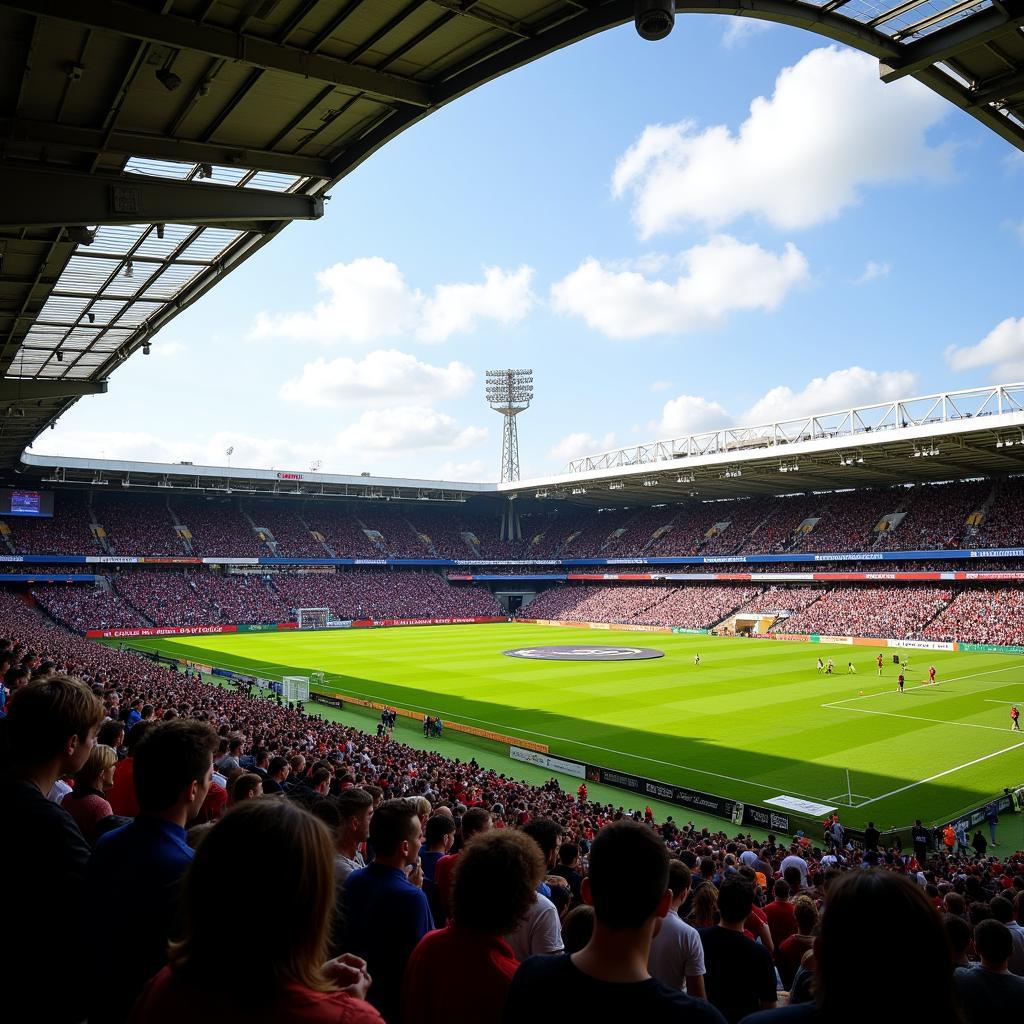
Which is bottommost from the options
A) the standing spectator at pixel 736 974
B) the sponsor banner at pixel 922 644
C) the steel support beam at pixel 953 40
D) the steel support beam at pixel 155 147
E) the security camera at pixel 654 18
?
the sponsor banner at pixel 922 644

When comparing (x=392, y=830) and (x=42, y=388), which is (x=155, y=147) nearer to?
(x=392, y=830)

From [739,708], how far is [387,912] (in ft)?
99.8

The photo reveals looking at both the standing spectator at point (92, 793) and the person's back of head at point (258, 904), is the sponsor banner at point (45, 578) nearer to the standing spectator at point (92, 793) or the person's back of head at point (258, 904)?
the standing spectator at point (92, 793)

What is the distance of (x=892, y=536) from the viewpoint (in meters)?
59.5

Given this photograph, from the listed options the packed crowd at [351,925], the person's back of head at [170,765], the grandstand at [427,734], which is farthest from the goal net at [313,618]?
the person's back of head at [170,765]

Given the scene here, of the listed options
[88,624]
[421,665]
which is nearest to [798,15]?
[421,665]

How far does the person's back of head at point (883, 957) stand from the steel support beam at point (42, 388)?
25840mm

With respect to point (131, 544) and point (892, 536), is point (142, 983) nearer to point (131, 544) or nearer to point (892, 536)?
point (892, 536)

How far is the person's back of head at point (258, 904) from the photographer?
75.9 inches

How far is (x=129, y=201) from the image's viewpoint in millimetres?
11867

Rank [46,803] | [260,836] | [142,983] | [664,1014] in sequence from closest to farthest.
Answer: [260,836], [664,1014], [142,983], [46,803]

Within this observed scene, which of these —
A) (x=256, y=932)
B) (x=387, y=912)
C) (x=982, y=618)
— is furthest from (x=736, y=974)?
(x=982, y=618)

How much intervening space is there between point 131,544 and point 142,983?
71.1 m

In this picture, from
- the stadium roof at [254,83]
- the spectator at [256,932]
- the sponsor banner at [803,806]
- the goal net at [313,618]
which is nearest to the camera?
the spectator at [256,932]
